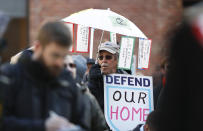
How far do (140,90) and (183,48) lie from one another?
11.3 feet

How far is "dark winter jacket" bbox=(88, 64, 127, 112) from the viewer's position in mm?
5605

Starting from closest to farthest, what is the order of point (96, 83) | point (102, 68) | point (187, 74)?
1. point (187, 74)
2. point (96, 83)
3. point (102, 68)

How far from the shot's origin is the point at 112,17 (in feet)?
21.1

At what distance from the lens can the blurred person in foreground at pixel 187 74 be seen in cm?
242

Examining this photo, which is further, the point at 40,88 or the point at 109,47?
the point at 109,47

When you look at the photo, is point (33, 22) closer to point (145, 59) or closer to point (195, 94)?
point (145, 59)

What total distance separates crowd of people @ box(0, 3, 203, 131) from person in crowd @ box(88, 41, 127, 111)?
6.25ft

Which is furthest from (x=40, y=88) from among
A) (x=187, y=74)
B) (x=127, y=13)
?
(x=127, y=13)

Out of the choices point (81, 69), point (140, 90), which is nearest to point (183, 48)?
point (81, 69)

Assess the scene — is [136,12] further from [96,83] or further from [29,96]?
[29,96]

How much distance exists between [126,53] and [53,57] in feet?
11.2

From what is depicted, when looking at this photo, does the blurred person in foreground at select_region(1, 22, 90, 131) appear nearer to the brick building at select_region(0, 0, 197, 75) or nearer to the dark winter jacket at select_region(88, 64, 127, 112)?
the dark winter jacket at select_region(88, 64, 127, 112)

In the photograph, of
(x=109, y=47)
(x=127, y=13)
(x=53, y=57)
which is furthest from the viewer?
(x=127, y=13)

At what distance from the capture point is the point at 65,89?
10.6ft
